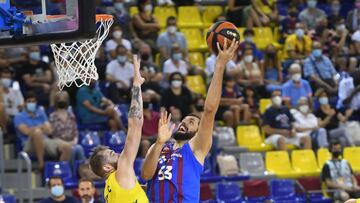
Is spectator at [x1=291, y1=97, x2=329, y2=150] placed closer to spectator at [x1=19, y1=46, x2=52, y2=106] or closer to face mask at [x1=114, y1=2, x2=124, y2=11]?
face mask at [x1=114, y1=2, x2=124, y2=11]

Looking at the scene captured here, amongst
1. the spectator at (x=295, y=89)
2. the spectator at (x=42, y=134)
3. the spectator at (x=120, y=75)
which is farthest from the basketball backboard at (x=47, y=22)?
the spectator at (x=295, y=89)

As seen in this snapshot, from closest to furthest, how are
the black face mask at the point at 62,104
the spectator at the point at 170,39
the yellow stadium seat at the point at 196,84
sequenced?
the black face mask at the point at 62,104 < the yellow stadium seat at the point at 196,84 < the spectator at the point at 170,39

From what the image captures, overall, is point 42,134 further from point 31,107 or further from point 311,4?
point 311,4

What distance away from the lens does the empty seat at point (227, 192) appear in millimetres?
13969

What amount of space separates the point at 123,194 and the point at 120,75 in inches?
324

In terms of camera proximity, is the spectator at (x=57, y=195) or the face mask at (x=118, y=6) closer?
the spectator at (x=57, y=195)

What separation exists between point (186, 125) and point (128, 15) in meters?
9.47

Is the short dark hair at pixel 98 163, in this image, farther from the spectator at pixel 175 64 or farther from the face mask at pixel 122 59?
the spectator at pixel 175 64

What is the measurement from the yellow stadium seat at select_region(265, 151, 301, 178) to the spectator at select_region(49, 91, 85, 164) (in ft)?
9.95

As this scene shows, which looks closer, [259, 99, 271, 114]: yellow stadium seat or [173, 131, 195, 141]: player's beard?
[173, 131, 195, 141]: player's beard

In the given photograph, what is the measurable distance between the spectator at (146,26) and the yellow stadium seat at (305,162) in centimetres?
302

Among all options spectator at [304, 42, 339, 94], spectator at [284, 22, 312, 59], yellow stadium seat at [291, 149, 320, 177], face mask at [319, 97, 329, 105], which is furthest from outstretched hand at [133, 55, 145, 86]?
spectator at [284, 22, 312, 59]

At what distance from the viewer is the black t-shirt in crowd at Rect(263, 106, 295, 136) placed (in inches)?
618

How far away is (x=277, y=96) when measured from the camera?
624 inches
